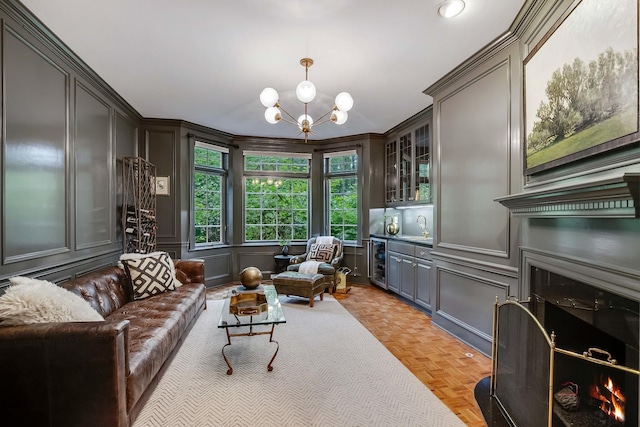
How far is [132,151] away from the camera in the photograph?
4.54m

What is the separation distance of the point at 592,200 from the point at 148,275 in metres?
3.54

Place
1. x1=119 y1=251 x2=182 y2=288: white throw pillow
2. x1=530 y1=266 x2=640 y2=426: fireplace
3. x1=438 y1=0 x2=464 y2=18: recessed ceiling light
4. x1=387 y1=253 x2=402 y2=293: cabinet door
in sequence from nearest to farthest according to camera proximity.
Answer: x1=530 y1=266 x2=640 y2=426: fireplace
x1=438 y1=0 x2=464 y2=18: recessed ceiling light
x1=119 y1=251 x2=182 y2=288: white throw pillow
x1=387 y1=253 x2=402 y2=293: cabinet door

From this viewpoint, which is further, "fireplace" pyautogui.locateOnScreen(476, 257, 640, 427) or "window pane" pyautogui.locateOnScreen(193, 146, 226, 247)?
"window pane" pyautogui.locateOnScreen(193, 146, 226, 247)

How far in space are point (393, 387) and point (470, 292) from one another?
50.3 inches

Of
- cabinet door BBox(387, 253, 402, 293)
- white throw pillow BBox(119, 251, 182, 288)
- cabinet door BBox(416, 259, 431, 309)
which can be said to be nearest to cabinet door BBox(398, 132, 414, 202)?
cabinet door BBox(387, 253, 402, 293)

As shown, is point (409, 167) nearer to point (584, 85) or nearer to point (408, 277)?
point (408, 277)

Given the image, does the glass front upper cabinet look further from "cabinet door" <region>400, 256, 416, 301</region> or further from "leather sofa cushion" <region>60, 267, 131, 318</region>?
"leather sofa cushion" <region>60, 267, 131, 318</region>

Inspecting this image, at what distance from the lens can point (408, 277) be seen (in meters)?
4.36

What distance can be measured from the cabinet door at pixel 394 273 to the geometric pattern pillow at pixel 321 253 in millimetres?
966

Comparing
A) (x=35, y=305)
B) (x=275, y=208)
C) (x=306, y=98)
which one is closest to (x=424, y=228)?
(x=275, y=208)

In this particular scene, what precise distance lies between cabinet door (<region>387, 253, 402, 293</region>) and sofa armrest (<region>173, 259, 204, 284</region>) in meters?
2.74

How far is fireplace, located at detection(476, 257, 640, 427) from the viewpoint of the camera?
1317 mm

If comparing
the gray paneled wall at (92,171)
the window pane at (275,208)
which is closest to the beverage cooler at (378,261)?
the window pane at (275,208)

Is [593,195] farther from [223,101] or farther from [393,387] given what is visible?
[223,101]
